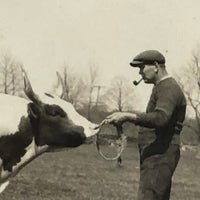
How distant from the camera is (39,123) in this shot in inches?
315

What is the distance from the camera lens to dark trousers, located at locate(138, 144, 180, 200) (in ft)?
24.3

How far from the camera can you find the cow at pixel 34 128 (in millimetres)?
7879

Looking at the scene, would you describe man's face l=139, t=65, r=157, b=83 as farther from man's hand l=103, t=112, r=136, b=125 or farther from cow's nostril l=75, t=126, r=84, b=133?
cow's nostril l=75, t=126, r=84, b=133

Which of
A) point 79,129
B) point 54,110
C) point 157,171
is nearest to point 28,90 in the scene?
point 54,110

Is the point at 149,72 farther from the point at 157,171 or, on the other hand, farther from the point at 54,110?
the point at 54,110

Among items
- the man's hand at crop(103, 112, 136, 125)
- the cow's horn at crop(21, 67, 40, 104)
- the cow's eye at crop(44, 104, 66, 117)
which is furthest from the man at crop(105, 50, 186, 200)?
the cow's horn at crop(21, 67, 40, 104)

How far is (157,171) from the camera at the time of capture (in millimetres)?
7395

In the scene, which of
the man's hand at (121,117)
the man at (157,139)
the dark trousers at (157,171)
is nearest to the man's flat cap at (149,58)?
the man at (157,139)

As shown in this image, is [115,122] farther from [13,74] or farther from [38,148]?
[13,74]

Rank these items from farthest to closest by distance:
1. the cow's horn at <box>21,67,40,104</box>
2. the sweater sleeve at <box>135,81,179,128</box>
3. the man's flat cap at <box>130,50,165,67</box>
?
the cow's horn at <box>21,67,40,104</box>
the man's flat cap at <box>130,50,165,67</box>
the sweater sleeve at <box>135,81,179,128</box>

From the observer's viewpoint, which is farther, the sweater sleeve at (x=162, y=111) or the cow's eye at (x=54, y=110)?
the cow's eye at (x=54, y=110)

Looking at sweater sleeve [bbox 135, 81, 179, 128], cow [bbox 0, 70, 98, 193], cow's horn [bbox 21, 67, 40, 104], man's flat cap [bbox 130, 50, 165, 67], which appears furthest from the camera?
cow [bbox 0, 70, 98, 193]

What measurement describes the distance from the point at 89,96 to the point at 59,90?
2428 inches

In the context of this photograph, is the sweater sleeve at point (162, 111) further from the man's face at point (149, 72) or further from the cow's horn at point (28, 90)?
the cow's horn at point (28, 90)
